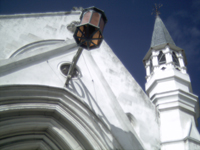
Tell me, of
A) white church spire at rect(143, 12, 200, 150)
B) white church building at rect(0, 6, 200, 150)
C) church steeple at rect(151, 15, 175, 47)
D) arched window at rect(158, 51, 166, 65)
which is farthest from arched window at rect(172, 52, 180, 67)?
white church building at rect(0, 6, 200, 150)

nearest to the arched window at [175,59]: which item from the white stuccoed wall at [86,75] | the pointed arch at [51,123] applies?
the white stuccoed wall at [86,75]

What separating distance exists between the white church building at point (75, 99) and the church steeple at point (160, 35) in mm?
1386

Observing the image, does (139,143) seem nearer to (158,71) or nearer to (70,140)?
(70,140)

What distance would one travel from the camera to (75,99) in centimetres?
534

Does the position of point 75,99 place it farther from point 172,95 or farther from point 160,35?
point 160,35

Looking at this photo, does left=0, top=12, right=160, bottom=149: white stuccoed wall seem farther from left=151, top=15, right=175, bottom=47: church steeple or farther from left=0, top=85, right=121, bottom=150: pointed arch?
left=151, top=15, right=175, bottom=47: church steeple

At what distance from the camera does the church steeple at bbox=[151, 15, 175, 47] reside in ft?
29.0

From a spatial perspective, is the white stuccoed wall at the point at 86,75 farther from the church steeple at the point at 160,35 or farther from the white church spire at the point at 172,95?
the church steeple at the point at 160,35

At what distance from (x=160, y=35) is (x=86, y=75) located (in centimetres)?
451

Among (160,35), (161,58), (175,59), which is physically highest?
(160,35)

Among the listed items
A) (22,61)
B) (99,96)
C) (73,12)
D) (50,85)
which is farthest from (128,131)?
(73,12)

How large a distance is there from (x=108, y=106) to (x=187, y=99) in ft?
8.01

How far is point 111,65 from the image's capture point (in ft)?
23.1

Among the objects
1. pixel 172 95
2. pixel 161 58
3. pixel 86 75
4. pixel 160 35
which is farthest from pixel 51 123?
pixel 160 35
